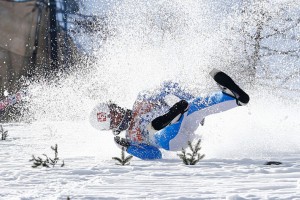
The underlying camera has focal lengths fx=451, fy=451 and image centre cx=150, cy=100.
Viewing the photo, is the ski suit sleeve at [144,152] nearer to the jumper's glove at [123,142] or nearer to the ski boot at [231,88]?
the jumper's glove at [123,142]

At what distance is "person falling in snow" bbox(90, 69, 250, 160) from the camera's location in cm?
487

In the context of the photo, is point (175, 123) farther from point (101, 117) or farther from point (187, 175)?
point (187, 175)

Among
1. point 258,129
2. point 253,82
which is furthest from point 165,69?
point 253,82

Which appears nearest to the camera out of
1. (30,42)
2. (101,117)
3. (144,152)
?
(144,152)

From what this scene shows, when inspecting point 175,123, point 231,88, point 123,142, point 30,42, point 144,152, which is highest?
point 30,42

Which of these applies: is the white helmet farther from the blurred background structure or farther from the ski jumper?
the blurred background structure

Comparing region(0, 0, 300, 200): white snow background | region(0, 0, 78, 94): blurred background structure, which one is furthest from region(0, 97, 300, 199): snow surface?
region(0, 0, 78, 94): blurred background structure

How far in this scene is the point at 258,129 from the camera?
22.6ft

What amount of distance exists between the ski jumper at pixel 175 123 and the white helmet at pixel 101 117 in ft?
1.24

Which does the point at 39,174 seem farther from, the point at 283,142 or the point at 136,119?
the point at 283,142

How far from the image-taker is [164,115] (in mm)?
4887

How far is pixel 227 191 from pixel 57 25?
21.5 metres

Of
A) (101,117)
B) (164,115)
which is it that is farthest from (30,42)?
(164,115)

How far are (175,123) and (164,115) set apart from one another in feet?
1.73
